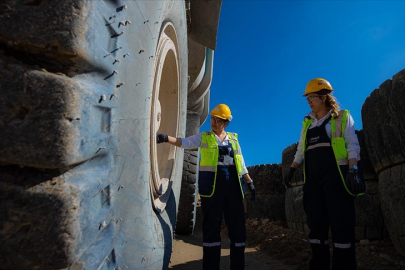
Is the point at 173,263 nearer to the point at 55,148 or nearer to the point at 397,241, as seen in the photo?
the point at 397,241

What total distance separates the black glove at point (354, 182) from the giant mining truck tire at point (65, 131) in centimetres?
188

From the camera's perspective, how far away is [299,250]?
3787mm

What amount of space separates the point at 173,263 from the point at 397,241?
2111 millimetres

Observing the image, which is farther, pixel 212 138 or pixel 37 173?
pixel 212 138

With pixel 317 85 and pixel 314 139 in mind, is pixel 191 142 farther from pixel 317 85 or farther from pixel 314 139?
pixel 317 85

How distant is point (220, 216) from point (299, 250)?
1468 mm

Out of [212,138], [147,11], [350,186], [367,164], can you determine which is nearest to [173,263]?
[212,138]

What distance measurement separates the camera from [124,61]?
100cm

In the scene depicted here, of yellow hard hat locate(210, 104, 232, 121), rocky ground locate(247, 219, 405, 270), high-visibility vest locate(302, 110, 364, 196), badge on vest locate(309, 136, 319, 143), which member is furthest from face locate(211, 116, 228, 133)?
rocky ground locate(247, 219, 405, 270)

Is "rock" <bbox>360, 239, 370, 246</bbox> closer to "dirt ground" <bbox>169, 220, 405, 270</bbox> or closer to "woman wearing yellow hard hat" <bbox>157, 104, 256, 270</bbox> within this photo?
"dirt ground" <bbox>169, 220, 405, 270</bbox>

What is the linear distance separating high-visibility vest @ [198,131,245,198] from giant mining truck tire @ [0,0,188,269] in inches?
72.0

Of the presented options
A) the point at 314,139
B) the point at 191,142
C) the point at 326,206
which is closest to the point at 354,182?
the point at 326,206

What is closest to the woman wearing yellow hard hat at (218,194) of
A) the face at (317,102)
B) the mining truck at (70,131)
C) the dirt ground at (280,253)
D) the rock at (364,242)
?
the dirt ground at (280,253)

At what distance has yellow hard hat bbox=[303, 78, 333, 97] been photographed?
2742 mm
